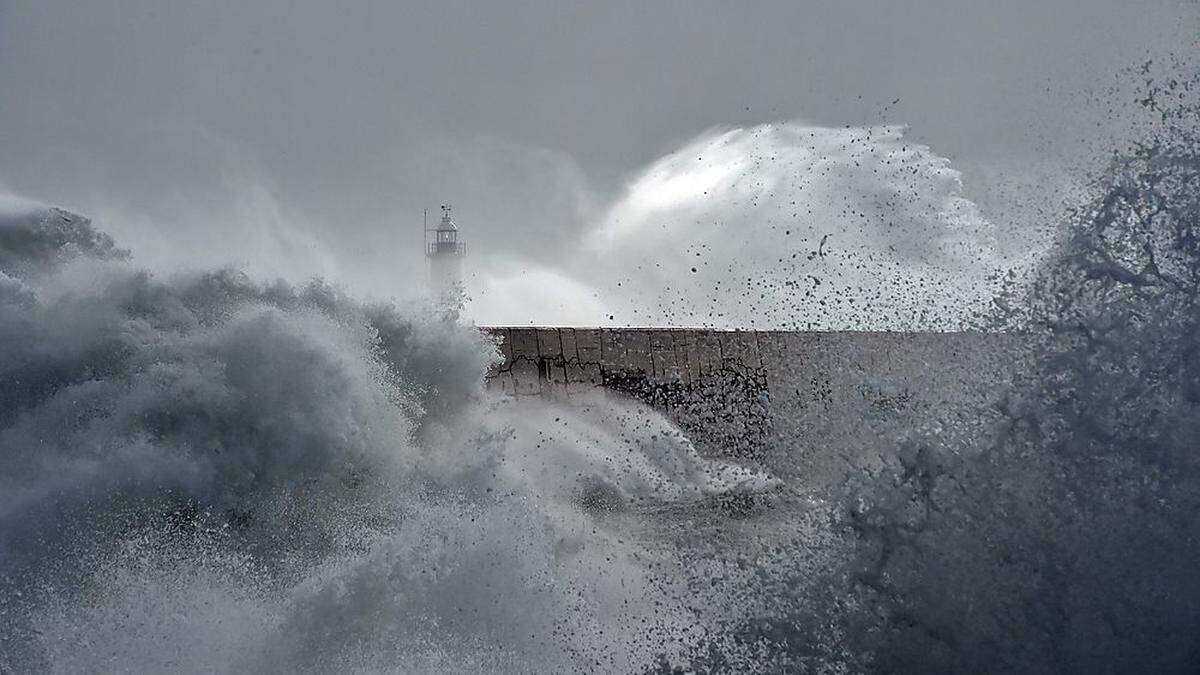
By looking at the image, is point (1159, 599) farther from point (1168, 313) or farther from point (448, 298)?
point (448, 298)

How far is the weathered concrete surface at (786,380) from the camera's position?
9.98 meters

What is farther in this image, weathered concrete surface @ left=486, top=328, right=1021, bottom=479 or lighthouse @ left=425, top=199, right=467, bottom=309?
lighthouse @ left=425, top=199, right=467, bottom=309

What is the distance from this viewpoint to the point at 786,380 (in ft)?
40.1

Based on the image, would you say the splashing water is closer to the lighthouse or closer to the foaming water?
the foaming water

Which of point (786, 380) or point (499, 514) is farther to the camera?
point (786, 380)

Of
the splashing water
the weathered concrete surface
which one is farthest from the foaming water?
the weathered concrete surface

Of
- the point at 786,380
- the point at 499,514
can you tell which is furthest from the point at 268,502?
the point at 786,380

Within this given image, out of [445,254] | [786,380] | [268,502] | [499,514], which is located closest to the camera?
[499,514]

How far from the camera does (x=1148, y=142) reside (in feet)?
33.8

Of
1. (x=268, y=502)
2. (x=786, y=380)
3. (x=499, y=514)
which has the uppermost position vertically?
(x=786, y=380)

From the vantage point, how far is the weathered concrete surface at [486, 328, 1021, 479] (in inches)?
393

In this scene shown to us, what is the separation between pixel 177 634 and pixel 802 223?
8377 millimetres

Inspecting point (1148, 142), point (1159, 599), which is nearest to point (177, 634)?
point (1159, 599)

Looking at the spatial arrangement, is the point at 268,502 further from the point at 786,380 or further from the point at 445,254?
the point at 445,254
